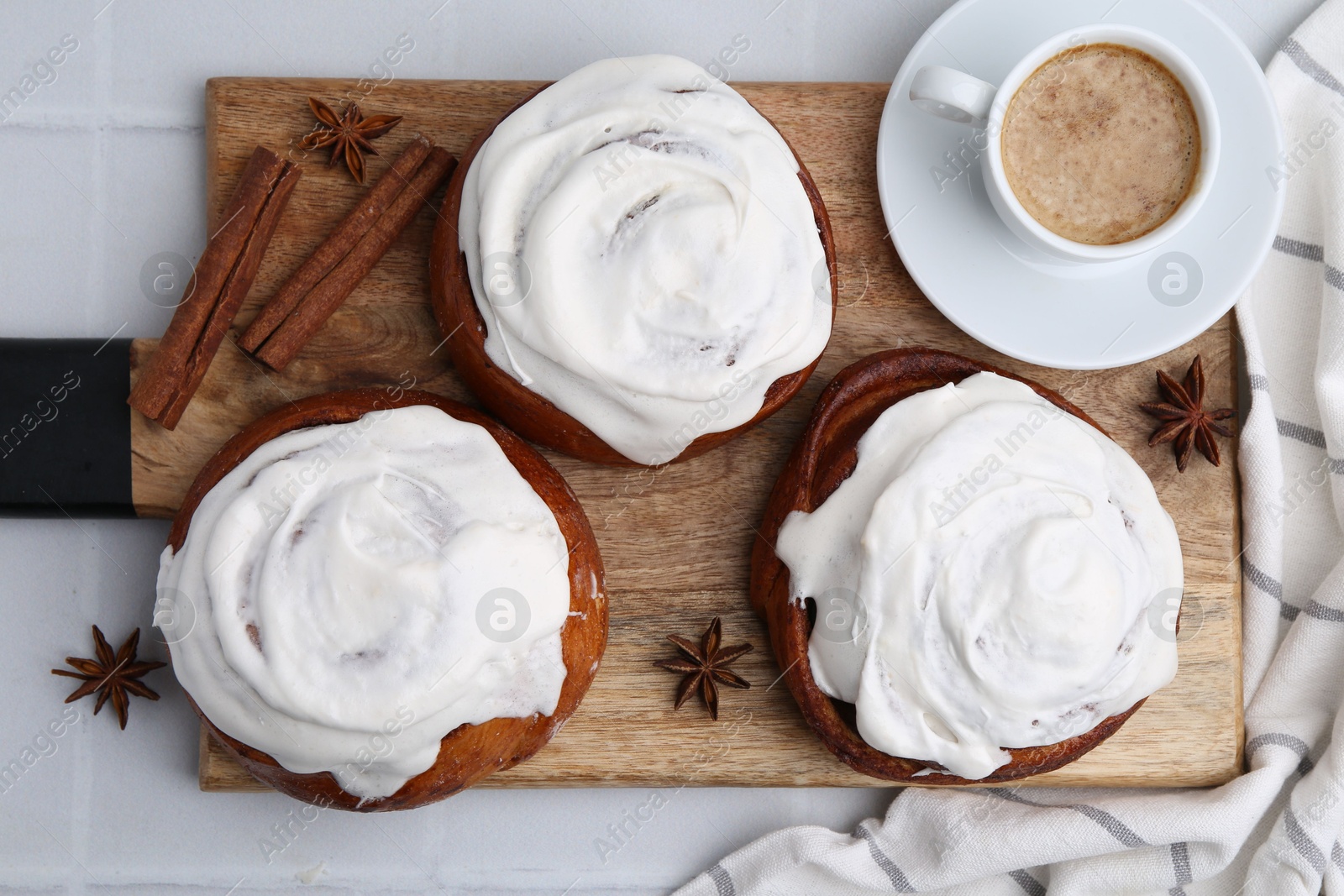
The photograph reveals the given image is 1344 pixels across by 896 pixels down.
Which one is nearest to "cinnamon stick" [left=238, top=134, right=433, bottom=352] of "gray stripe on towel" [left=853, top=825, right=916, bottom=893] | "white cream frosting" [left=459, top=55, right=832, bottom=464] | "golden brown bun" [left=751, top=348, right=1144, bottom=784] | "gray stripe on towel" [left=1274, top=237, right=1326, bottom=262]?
"white cream frosting" [left=459, top=55, right=832, bottom=464]

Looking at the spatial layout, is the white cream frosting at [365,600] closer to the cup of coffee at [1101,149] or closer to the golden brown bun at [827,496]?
the golden brown bun at [827,496]

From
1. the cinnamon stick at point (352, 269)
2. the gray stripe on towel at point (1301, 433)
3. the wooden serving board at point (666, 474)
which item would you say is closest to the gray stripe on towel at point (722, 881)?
the wooden serving board at point (666, 474)

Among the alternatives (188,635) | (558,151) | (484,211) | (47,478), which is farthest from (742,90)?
(47,478)

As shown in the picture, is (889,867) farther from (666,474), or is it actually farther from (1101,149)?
(1101,149)

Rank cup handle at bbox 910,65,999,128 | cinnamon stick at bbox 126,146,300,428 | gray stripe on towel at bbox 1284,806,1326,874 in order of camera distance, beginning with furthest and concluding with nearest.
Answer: gray stripe on towel at bbox 1284,806,1326,874, cinnamon stick at bbox 126,146,300,428, cup handle at bbox 910,65,999,128

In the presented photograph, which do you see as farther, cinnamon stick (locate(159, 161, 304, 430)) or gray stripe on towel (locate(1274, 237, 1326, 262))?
gray stripe on towel (locate(1274, 237, 1326, 262))

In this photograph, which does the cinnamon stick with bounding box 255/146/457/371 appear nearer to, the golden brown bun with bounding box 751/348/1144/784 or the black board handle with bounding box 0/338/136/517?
the black board handle with bounding box 0/338/136/517

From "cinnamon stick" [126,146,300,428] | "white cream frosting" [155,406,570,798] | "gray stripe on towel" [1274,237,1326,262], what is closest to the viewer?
"white cream frosting" [155,406,570,798]
